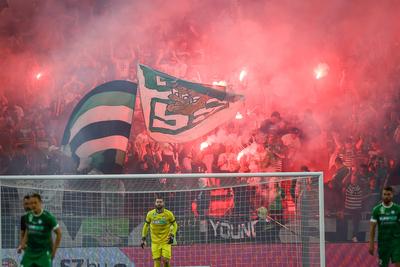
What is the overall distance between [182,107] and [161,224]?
424cm

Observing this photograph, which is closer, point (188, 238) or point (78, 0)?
point (188, 238)

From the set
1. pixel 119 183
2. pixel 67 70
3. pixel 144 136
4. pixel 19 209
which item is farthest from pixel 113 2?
pixel 19 209

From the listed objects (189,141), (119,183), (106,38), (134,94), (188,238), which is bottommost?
(188,238)

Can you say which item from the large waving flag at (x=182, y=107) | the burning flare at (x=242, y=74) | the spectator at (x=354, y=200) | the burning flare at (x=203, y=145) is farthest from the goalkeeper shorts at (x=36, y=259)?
the spectator at (x=354, y=200)

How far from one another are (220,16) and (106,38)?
2445 millimetres

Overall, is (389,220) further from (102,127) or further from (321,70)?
(102,127)

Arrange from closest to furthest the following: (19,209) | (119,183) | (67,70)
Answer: (19,209) < (119,183) < (67,70)

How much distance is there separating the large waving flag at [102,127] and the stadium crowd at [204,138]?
155 mm

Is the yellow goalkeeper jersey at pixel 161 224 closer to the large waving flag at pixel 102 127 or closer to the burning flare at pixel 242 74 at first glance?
the large waving flag at pixel 102 127

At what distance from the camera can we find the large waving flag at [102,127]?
1523cm

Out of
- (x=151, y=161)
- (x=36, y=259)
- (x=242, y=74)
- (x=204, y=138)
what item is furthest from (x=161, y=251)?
(x=242, y=74)

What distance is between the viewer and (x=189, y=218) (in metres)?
13.1

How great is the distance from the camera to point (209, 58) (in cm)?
1565

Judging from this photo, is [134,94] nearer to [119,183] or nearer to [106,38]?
[106,38]
